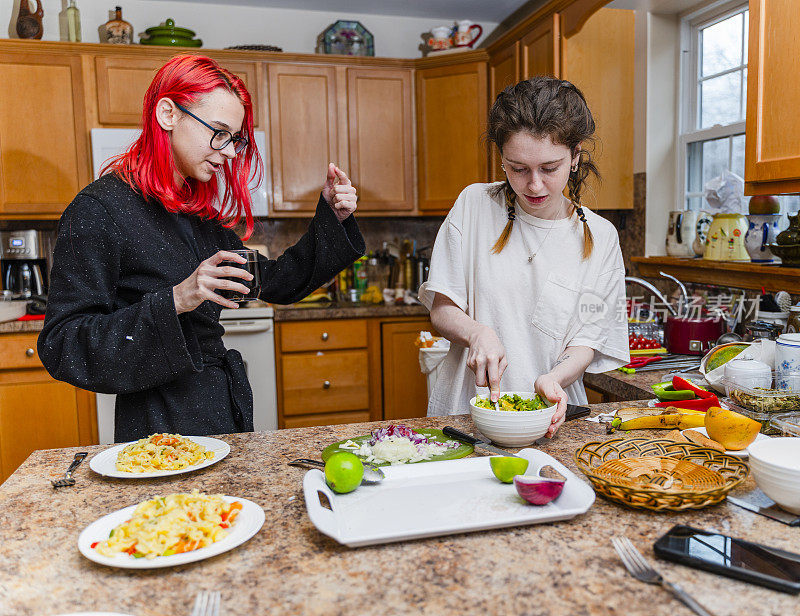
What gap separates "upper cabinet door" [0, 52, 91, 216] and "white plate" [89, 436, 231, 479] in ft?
8.80

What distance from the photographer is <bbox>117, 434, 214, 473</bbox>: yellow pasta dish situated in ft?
3.77

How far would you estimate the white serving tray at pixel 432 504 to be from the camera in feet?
2.97

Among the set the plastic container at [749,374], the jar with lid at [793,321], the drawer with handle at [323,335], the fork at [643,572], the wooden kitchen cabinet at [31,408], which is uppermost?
the jar with lid at [793,321]

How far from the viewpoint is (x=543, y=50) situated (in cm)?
320

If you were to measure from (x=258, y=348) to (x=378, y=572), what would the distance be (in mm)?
2744

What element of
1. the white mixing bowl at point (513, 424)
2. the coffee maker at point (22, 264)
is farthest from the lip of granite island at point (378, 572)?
the coffee maker at point (22, 264)

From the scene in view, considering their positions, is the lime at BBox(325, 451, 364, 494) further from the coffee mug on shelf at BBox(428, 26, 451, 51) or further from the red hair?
the coffee mug on shelf at BBox(428, 26, 451, 51)

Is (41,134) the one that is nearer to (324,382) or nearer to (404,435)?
(324,382)

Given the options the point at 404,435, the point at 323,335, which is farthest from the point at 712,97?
the point at 404,435

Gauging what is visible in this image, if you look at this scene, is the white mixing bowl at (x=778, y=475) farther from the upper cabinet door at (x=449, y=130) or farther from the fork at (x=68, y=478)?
the upper cabinet door at (x=449, y=130)

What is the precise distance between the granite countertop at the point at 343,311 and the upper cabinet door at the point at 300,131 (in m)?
0.62

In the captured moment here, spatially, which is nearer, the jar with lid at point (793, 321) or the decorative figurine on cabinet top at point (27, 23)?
the jar with lid at point (793, 321)

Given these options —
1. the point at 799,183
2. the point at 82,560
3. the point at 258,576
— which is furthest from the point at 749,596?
the point at 799,183

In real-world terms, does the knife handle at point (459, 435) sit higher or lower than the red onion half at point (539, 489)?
lower
